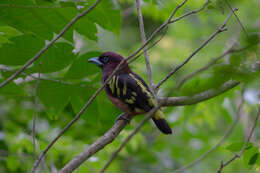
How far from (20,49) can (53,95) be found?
60 centimetres

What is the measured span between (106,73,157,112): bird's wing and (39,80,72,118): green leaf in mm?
620

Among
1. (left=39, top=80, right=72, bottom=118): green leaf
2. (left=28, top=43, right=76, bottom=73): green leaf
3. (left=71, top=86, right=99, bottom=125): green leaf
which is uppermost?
(left=28, top=43, right=76, bottom=73): green leaf

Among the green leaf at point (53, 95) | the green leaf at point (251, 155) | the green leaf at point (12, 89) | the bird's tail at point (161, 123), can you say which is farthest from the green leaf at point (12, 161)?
the green leaf at point (251, 155)

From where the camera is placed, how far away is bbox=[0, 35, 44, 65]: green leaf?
3046 millimetres

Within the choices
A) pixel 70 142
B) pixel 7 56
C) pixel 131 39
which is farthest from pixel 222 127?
pixel 7 56

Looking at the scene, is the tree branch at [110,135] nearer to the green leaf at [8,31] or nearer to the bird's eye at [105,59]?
the green leaf at [8,31]

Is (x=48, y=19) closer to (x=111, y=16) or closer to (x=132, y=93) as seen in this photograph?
(x=111, y=16)

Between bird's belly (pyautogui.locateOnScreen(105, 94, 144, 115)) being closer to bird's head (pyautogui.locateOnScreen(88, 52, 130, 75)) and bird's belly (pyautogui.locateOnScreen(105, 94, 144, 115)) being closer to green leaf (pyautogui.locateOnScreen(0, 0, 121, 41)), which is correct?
bird's head (pyautogui.locateOnScreen(88, 52, 130, 75))

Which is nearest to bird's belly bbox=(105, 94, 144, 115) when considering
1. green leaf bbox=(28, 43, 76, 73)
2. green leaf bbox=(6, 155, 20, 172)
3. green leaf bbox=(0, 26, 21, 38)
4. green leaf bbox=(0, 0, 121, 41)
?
green leaf bbox=(28, 43, 76, 73)

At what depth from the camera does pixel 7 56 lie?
125 inches

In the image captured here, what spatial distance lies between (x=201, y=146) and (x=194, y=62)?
99.0 inches

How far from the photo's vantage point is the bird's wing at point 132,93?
3885mm

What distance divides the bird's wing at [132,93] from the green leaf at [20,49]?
1.16 meters

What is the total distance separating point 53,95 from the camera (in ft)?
11.6
